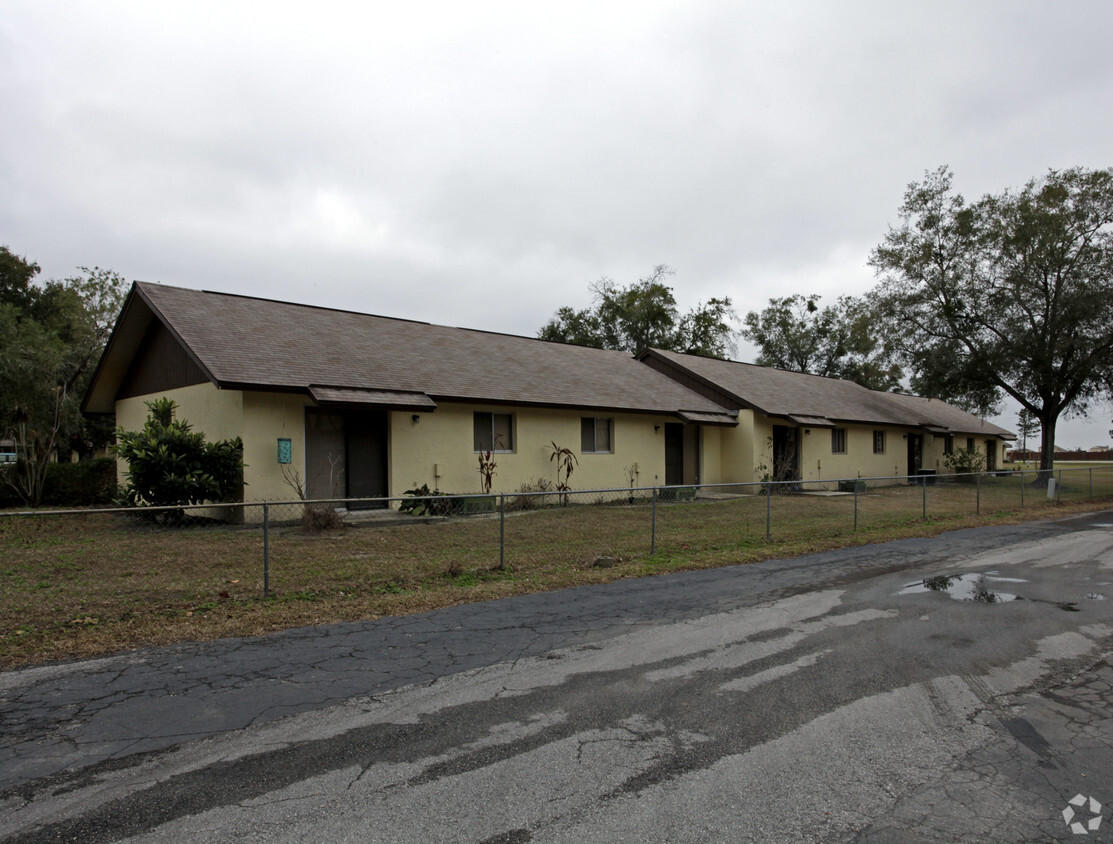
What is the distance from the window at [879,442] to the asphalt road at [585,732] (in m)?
25.6

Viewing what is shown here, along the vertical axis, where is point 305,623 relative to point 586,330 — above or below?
below

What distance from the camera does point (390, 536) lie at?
11.7 metres

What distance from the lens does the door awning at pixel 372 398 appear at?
14188mm

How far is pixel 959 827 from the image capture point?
3.08 meters

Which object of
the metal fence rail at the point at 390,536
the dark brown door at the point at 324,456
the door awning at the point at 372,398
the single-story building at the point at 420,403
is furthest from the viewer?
the dark brown door at the point at 324,456

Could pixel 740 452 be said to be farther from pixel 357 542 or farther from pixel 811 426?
pixel 357 542

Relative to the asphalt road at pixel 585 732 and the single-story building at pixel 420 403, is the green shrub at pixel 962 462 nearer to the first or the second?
the single-story building at pixel 420 403

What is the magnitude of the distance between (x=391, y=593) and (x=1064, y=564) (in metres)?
10.0

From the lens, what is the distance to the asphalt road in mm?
3148

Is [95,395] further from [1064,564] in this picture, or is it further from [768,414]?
[1064,564]

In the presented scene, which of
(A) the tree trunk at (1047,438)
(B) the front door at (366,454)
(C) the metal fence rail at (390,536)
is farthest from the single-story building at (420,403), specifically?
(A) the tree trunk at (1047,438)

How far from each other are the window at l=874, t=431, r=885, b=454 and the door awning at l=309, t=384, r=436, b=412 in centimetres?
2317

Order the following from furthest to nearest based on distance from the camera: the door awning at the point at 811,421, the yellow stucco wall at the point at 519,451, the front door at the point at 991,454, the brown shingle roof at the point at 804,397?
the front door at the point at 991,454
the brown shingle roof at the point at 804,397
the door awning at the point at 811,421
the yellow stucco wall at the point at 519,451

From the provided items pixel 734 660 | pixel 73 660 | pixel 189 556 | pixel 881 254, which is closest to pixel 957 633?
pixel 734 660
